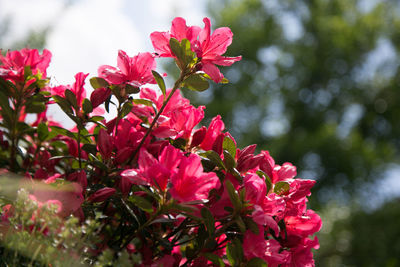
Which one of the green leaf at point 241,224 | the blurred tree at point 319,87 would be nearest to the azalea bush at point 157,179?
the green leaf at point 241,224

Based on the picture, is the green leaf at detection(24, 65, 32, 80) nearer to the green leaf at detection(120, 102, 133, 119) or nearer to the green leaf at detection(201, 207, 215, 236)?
the green leaf at detection(120, 102, 133, 119)

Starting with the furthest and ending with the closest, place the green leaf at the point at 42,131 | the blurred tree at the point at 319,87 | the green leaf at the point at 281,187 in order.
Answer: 1. the blurred tree at the point at 319,87
2. the green leaf at the point at 42,131
3. the green leaf at the point at 281,187

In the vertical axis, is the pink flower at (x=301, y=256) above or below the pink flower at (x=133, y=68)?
below

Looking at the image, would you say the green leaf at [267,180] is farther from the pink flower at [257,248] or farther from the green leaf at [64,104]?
the green leaf at [64,104]

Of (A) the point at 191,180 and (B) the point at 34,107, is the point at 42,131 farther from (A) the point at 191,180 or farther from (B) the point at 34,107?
(A) the point at 191,180

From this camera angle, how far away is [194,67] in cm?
51

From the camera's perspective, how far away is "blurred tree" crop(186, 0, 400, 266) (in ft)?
22.0

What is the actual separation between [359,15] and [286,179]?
8.06 m

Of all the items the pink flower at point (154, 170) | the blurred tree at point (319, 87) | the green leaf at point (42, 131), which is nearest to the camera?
the pink flower at point (154, 170)

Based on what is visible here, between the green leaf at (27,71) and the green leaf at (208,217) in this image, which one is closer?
the green leaf at (208,217)

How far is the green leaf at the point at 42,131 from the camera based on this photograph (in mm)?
648

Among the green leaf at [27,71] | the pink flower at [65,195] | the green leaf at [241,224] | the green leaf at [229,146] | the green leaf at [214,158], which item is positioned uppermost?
the green leaf at [229,146]

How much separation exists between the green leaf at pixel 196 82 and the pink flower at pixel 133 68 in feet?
0.17

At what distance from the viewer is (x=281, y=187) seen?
517 mm
